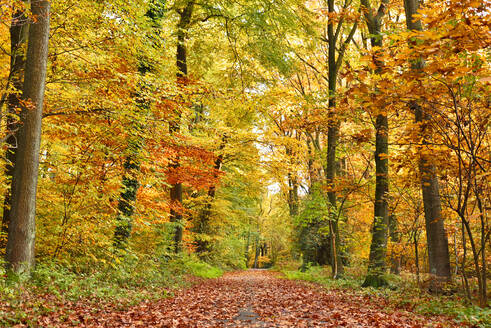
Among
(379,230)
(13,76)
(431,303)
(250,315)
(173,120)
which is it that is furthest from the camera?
(379,230)

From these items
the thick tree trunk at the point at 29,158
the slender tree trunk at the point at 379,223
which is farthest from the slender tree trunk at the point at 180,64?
the slender tree trunk at the point at 379,223

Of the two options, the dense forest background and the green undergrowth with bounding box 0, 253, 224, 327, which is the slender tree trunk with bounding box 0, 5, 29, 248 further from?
the green undergrowth with bounding box 0, 253, 224, 327

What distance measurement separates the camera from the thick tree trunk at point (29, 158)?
20.1 feet

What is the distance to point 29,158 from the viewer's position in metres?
6.33

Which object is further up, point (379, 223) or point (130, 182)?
point (130, 182)

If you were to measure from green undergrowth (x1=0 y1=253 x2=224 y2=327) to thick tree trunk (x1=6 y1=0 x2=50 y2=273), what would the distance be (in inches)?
14.9

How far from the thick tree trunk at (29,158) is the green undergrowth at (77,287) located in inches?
14.9

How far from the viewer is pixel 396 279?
9.94 m

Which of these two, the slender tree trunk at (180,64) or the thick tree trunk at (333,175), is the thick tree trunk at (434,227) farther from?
the slender tree trunk at (180,64)

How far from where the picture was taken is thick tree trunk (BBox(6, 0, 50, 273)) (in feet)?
20.1

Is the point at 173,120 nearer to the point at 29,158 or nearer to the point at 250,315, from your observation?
the point at 29,158

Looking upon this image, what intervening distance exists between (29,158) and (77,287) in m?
2.74

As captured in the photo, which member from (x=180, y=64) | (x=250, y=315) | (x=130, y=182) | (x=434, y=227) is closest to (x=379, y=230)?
(x=434, y=227)

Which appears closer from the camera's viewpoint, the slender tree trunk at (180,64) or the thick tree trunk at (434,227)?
the thick tree trunk at (434,227)
